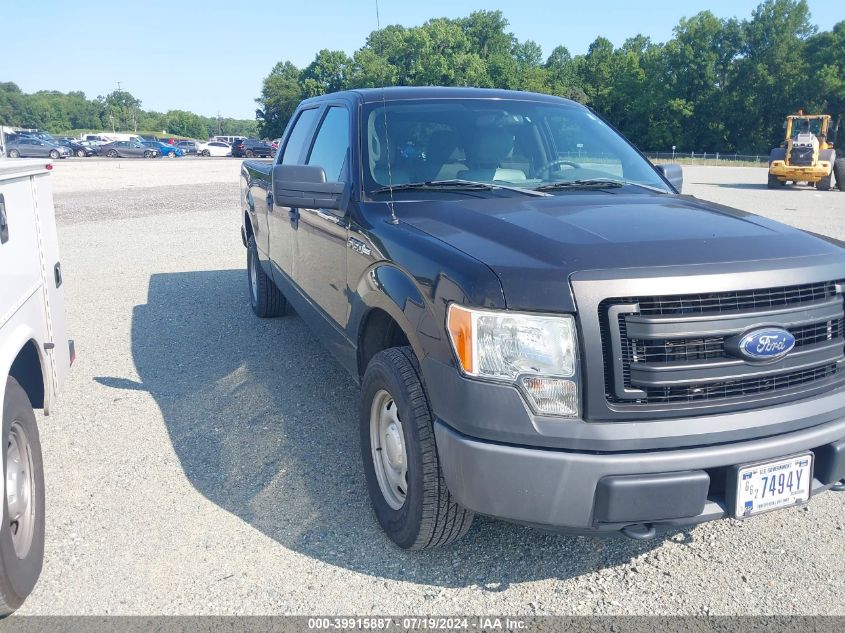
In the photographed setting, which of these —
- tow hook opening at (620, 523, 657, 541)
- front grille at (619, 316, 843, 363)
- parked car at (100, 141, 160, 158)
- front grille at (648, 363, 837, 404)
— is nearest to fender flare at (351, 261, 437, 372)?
front grille at (619, 316, 843, 363)

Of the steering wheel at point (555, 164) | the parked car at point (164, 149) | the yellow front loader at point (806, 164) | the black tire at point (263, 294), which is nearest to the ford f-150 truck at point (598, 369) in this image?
the steering wheel at point (555, 164)

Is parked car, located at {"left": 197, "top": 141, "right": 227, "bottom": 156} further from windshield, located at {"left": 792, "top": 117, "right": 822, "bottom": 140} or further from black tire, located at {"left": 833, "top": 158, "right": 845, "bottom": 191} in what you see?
black tire, located at {"left": 833, "top": 158, "right": 845, "bottom": 191}

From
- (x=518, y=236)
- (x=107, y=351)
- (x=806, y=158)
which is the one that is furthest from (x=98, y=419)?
(x=806, y=158)

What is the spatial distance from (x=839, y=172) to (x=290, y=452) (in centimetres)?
2474

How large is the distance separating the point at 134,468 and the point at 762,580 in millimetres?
3005

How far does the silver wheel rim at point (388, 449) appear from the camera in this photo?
10.3 feet

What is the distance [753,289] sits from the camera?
2.56 metres

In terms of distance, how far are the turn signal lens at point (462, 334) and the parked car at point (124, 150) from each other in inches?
2409

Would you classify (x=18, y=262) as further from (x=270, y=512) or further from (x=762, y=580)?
(x=762, y=580)

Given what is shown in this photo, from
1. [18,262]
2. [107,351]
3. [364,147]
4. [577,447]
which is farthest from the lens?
[107,351]

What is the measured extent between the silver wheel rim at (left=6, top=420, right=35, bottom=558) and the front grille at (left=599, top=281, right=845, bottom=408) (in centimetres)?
219

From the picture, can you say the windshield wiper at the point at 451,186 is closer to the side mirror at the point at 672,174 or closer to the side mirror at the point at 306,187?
the side mirror at the point at 306,187

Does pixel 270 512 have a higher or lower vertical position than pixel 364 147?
lower

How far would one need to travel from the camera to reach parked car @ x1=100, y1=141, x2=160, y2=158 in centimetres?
5812
